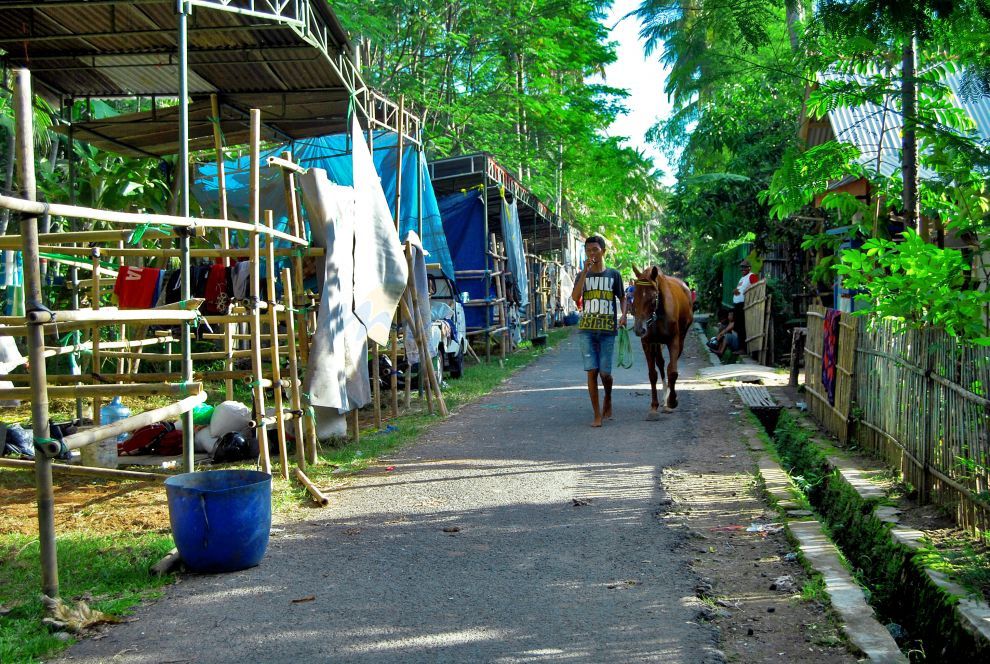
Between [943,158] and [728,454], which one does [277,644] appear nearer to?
[728,454]

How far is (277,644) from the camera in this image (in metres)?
3.98

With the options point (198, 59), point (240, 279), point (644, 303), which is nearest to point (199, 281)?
point (240, 279)

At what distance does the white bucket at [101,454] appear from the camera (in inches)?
293

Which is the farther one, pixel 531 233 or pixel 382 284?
pixel 531 233

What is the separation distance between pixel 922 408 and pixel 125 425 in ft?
16.9

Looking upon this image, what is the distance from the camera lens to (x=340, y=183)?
13.5m

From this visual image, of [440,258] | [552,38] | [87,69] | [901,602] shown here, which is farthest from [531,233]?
[901,602]

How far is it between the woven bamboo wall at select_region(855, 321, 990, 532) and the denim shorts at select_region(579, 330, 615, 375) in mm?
2815

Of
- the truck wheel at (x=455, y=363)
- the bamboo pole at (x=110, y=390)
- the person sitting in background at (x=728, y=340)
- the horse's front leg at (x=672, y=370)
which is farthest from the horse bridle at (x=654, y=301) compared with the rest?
the person sitting in background at (x=728, y=340)

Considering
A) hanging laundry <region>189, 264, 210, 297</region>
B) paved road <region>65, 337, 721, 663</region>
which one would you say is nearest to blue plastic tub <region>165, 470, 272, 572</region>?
paved road <region>65, 337, 721, 663</region>

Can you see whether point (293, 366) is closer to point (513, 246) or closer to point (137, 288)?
A: point (137, 288)

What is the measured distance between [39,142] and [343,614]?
42.9ft

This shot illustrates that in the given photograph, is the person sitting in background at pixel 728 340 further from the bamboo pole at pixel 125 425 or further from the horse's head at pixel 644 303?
the bamboo pole at pixel 125 425

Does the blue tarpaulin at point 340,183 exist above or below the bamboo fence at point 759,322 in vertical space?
above
